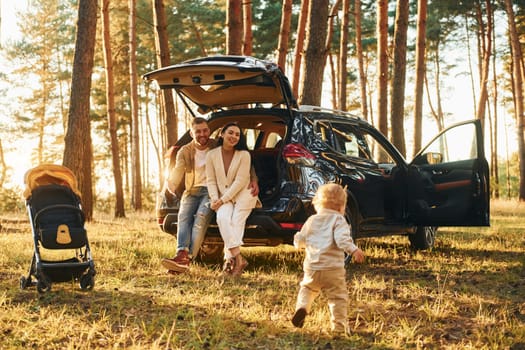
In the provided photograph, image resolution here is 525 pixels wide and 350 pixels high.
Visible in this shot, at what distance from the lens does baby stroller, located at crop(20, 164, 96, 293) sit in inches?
223

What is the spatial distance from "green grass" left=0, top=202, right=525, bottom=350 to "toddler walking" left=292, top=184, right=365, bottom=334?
163mm

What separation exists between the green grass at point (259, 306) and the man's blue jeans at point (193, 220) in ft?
1.11

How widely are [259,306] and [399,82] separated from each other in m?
10.7

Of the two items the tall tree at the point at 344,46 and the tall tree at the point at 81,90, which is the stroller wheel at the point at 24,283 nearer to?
the tall tree at the point at 81,90

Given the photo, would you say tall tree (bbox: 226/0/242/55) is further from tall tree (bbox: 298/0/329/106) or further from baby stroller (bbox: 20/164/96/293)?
baby stroller (bbox: 20/164/96/293)

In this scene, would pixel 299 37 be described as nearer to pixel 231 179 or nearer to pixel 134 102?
pixel 134 102

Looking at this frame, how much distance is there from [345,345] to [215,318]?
3.49ft

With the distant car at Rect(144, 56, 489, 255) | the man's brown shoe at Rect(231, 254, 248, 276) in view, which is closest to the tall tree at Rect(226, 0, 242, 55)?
the distant car at Rect(144, 56, 489, 255)

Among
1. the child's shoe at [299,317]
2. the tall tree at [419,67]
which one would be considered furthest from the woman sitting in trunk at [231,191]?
the tall tree at [419,67]

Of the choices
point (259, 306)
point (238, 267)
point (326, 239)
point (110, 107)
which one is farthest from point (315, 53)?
point (110, 107)

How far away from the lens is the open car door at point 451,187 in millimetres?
7398

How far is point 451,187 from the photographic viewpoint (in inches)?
301

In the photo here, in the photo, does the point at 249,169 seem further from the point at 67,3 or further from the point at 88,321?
the point at 67,3

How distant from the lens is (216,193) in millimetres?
6836
